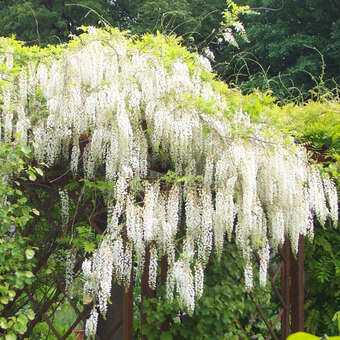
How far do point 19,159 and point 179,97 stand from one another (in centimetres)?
117

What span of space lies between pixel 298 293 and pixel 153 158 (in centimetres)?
179

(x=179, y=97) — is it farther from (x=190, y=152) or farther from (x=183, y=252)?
(x=183, y=252)

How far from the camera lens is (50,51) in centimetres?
363

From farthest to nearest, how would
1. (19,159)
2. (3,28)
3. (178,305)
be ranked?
(3,28) → (178,305) → (19,159)

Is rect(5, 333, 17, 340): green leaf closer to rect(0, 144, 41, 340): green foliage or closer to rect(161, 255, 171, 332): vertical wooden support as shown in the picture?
rect(0, 144, 41, 340): green foliage

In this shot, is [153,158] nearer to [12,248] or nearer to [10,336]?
[12,248]

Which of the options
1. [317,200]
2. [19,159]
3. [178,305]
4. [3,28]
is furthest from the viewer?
[3,28]

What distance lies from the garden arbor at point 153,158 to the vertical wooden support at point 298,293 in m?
0.60

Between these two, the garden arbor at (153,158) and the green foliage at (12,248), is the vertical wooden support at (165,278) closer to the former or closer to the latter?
the garden arbor at (153,158)

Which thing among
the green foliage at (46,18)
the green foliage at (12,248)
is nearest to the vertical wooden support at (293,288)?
the green foliage at (12,248)

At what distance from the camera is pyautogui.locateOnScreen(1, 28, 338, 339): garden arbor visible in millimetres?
3010

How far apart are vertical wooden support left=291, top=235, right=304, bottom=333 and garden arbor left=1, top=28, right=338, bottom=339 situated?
0.60 m

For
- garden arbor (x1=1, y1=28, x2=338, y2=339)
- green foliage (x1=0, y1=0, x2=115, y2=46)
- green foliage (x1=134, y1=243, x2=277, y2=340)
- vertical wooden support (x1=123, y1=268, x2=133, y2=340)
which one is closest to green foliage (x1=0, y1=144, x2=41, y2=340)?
garden arbor (x1=1, y1=28, x2=338, y2=339)

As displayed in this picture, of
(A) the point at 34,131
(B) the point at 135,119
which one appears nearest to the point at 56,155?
(A) the point at 34,131
